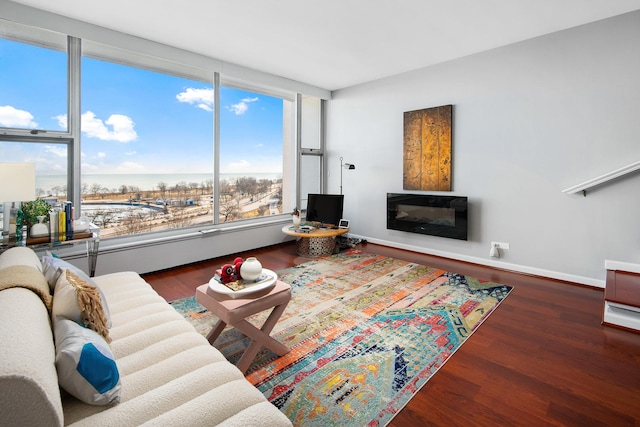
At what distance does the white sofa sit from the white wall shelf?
3.72 metres

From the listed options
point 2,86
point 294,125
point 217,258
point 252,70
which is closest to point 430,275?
point 217,258

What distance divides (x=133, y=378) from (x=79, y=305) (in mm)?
390

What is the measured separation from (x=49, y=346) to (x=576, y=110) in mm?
4577

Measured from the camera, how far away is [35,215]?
9.16 ft

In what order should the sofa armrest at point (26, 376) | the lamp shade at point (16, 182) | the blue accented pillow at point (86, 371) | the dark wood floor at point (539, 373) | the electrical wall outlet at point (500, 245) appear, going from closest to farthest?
the sofa armrest at point (26, 376) < the blue accented pillow at point (86, 371) < the dark wood floor at point (539, 373) < the lamp shade at point (16, 182) < the electrical wall outlet at point (500, 245)

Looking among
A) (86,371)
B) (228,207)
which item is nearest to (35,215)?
(228,207)

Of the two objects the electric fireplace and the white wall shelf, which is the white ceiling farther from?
the electric fireplace

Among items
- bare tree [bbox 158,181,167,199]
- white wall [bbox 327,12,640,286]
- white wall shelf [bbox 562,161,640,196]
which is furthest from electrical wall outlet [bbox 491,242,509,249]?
bare tree [bbox 158,181,167,199]

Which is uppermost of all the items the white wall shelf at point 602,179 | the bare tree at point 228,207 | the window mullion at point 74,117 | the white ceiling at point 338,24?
the white ceiling at point 338,24

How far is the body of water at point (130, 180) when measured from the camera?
10.8 ft

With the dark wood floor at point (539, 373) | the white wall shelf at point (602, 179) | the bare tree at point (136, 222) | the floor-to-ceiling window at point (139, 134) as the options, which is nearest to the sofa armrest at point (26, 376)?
the dark wood floor at point (539, 373)

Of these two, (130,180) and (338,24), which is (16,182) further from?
(338,24)

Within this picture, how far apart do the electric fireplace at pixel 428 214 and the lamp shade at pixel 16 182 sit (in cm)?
422

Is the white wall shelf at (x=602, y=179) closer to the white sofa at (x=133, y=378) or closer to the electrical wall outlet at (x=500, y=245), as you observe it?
the electrical wall outlet at (x=500, y=245)
